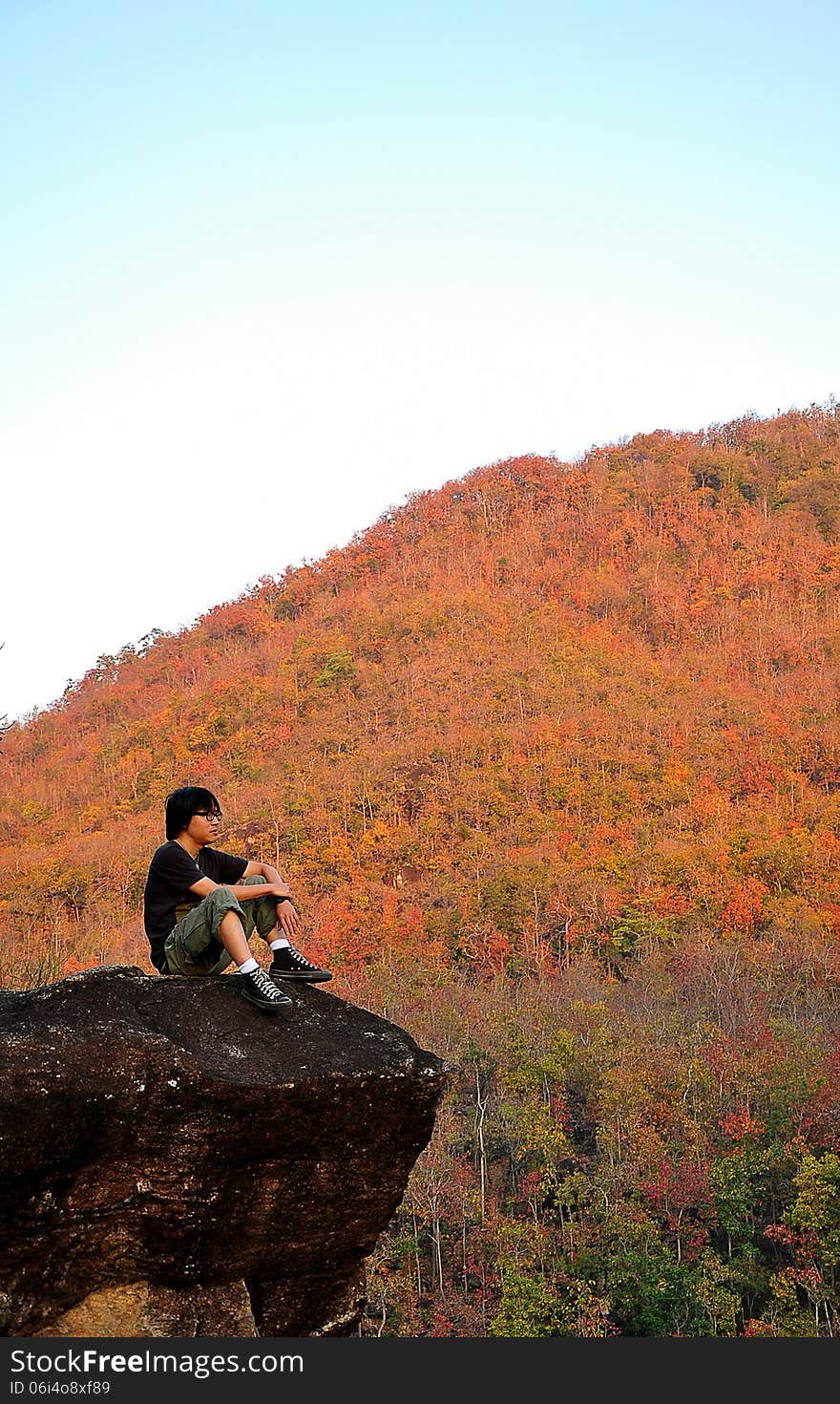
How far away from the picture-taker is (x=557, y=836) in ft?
268

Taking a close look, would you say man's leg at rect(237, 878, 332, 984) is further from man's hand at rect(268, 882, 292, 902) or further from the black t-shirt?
Result: the black t-shirt

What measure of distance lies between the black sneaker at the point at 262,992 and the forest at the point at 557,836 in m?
13.5

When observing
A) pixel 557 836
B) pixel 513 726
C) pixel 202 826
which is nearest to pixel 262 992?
pixel 202 826

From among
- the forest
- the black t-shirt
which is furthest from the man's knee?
the forest

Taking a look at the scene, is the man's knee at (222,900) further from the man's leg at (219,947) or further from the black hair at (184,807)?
the black hair at (184,807)

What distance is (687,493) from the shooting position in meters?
140

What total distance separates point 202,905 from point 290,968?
→ 0.74 meters

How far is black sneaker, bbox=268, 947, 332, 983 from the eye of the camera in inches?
265

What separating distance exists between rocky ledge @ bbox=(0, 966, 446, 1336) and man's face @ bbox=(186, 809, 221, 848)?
0.79 m

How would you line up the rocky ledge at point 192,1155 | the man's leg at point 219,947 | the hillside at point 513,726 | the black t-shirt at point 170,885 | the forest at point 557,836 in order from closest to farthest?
the rocky ledge at point 192,1155 → the man's leg at point 219,947 → the black t-shirt at point 170,885 → the forest at point 557,836 → the hillside at point 513,726

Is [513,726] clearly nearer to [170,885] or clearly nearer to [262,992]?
[170,885]

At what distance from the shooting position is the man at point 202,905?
642 centimetres

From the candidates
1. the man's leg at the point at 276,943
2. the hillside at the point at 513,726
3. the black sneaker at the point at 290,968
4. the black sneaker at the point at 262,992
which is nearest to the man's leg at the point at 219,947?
the black sneaker at the point at 262,992

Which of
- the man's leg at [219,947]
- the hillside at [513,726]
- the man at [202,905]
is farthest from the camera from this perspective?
the hillside at [513,726]
